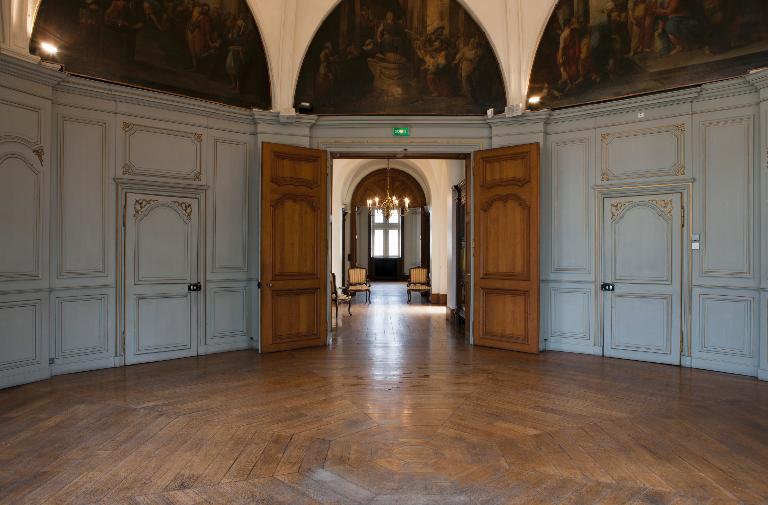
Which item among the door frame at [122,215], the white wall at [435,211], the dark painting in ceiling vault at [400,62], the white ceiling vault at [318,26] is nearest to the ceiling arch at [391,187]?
the white wall at [435,211]

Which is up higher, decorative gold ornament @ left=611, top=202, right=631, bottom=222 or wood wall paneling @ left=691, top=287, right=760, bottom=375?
decorative gold ornament @ left=611, top=202, right=631, bottom=222

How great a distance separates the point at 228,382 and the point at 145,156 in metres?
3.26

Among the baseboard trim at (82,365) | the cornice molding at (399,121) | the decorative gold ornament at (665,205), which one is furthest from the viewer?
the cornice molding at (399,121)

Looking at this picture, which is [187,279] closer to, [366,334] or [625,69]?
[366,334]

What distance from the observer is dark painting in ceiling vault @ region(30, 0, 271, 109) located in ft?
21.0

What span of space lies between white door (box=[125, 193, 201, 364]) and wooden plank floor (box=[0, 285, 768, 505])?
17.5 inches

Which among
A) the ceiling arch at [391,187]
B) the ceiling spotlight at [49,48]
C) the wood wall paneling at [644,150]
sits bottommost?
the wood wall paneling at [644,150]

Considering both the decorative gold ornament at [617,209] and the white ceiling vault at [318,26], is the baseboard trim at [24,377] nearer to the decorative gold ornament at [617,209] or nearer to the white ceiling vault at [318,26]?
the white ceiling vault at [318,26]

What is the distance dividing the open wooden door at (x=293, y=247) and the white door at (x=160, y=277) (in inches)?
39.9

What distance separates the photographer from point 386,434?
13.9 ft

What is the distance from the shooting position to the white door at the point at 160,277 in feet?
22.7

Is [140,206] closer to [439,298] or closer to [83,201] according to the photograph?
[83,201]

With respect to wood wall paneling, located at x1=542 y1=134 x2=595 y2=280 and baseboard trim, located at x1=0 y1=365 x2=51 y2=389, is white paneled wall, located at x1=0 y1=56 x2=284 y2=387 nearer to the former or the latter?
baseboard trim, located at x1=0 y1=365 x2=51 y2=389

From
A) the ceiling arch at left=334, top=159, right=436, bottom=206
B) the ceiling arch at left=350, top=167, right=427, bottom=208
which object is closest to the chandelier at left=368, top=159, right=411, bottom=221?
the ceiling arch at left=350, top=167, right=427, bottom=208
